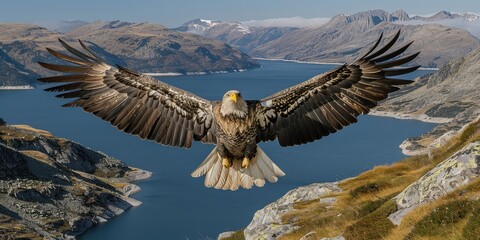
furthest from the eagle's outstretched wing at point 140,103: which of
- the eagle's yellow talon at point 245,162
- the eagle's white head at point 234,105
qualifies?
the eagle's white head at point 234,105

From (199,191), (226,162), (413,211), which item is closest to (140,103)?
(226,162)

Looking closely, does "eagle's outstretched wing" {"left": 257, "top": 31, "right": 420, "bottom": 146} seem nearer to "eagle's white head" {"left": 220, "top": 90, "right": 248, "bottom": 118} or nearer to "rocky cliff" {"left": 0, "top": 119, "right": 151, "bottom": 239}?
"eagle's white head" {"left": 220, "top": 90, "right": 248, "bottom": 118}

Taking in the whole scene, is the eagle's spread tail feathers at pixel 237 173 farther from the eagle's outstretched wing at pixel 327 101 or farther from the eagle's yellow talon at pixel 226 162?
the eagle's outstretched wing at pixel 327 101

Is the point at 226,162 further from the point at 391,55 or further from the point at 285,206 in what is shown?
the point at 285,206

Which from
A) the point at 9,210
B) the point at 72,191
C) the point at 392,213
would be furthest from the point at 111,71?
the point at 72,191

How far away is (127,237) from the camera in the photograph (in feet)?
377

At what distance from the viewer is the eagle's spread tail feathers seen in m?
13.4

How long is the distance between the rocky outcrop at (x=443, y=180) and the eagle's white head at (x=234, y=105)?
6989 millimetres

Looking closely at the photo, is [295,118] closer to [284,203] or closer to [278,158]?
[284,203]

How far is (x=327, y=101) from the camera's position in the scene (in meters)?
13.1

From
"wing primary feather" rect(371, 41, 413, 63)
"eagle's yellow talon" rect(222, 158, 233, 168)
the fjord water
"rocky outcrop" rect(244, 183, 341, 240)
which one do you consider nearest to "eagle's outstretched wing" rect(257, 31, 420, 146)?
"wing primary feather" rect(371, 41, 413, 63)

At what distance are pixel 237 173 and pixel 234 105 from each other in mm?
2478

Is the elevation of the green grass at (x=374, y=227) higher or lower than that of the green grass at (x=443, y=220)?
lower

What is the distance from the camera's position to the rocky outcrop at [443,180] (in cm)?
1591
